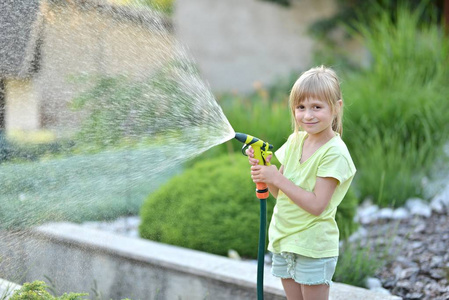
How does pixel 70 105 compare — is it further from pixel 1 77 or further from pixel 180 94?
pixel 180 94

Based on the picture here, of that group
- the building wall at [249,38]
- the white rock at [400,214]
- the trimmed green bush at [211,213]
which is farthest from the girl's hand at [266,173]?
the building wall at [249,38]

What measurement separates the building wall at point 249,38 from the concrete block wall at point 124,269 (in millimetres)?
7960

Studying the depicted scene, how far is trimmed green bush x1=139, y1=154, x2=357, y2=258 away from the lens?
3.60 metres

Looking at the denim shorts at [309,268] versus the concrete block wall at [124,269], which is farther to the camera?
the concrete block wall at [124,269]

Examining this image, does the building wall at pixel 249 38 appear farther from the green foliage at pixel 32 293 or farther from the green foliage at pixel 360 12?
the green foliage at pixel 32 293

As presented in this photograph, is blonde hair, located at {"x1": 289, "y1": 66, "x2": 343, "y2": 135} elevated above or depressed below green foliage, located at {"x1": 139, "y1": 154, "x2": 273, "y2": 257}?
above

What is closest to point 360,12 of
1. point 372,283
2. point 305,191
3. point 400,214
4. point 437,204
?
point 437,204

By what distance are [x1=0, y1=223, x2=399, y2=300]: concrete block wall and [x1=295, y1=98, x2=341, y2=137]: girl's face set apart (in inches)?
34.6

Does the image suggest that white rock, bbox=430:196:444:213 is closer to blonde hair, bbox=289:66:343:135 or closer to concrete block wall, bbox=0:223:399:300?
concrete block wall, bbox=0:223:399:300

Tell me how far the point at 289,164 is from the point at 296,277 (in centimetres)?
40

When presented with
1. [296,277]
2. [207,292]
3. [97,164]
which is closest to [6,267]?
[97,164]

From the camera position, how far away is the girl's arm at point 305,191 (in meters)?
1.86

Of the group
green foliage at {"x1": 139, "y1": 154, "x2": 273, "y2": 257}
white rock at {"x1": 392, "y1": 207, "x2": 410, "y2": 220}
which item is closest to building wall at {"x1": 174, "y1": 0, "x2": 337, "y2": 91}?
white rock at {"x1": 392, "y1": 207, "x2": 410, "y2": 220}

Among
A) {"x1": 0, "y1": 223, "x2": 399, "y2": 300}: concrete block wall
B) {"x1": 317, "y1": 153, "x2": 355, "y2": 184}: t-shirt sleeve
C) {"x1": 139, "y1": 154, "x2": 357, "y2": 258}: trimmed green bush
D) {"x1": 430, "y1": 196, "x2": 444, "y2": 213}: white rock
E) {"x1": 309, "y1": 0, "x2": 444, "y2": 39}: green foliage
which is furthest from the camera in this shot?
{"x1": 309, "y1": 0, "x2": 444, "y2": 39}: green foliage
